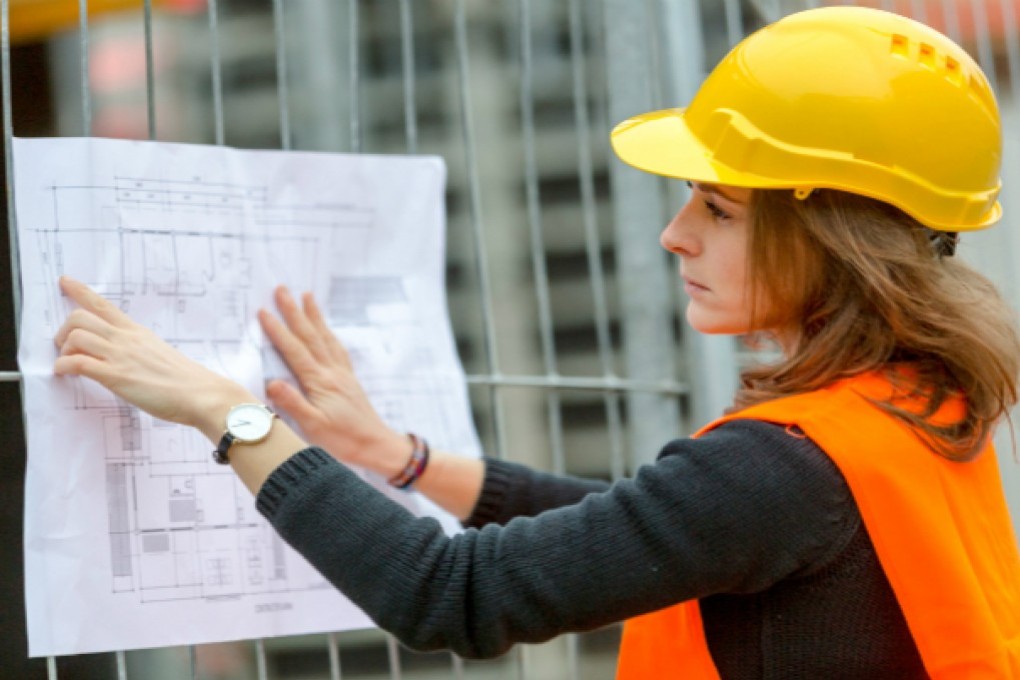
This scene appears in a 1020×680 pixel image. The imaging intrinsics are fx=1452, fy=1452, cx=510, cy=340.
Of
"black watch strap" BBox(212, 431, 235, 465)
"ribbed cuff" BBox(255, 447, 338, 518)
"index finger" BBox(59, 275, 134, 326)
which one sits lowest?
"ribbed cuff" BBox(255, 447, 338, 518)

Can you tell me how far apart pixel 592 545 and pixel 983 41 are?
201cm

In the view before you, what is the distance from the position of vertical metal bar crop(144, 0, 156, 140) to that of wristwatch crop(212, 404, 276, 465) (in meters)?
0.40

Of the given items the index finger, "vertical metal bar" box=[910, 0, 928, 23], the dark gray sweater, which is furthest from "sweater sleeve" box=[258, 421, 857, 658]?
"vertical metal bar" box=[910, 0, 928, 23]

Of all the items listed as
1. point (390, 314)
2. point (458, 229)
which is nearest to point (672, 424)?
point (390, 314)

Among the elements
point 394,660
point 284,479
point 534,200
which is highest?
point 534,200

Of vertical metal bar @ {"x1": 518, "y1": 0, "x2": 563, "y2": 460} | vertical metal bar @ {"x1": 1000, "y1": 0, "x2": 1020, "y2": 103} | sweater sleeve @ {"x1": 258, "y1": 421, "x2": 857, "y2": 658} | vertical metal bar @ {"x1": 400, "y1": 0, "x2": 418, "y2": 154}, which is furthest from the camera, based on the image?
vertical metal bar @ {"x1": 1000, "y1": 0, "x2": 1020, "y2": 103}

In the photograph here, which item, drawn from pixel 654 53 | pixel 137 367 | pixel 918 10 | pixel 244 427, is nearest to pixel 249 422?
pixel 244 427

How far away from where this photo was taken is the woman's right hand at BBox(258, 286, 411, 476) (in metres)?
1.86

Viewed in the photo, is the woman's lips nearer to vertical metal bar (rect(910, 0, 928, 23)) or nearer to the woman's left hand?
the woman's left hand

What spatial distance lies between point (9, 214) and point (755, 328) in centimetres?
86

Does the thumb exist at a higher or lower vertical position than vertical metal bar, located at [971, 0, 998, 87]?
lower

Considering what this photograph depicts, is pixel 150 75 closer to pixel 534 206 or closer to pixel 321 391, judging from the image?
pixel 321 391

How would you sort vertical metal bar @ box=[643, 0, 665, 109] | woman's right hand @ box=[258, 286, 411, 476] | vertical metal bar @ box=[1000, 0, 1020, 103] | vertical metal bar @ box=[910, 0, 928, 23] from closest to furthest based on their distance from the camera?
woman's right hand @ box=[258, 286, 411, 476], vertical metal bar @ box=[643, 0, 665, 109], vertical metal bar @ box=[910, 0, 928, 23], vertical metal bar @ box=[1000, 0, 1020, 103]

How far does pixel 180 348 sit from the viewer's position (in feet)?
5.75
